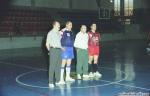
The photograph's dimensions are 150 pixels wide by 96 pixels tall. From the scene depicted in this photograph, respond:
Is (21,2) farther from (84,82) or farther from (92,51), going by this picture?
(84,82)

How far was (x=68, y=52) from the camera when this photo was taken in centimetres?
1054

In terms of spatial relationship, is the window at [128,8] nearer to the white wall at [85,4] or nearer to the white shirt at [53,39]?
the white wall at [85,4]

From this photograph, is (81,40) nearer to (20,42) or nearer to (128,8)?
(20,42)

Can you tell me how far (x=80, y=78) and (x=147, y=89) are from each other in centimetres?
260

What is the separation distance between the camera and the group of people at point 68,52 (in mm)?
9984

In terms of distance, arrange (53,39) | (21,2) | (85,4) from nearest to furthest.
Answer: (53,39) < (21,2) < (85,4)

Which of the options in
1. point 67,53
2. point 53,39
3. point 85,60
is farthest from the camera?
point 85,60

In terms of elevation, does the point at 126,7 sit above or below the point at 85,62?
above

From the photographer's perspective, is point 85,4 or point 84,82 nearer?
point 84,82

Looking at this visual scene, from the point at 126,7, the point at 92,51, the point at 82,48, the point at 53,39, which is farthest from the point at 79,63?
the point at 126,7

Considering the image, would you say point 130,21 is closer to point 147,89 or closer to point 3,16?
point 3,16

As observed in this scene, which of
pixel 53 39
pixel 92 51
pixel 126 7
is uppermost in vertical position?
pixel 126 7

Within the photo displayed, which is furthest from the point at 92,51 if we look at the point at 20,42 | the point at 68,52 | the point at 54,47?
the point at 20,42

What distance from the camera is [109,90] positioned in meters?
9.42
